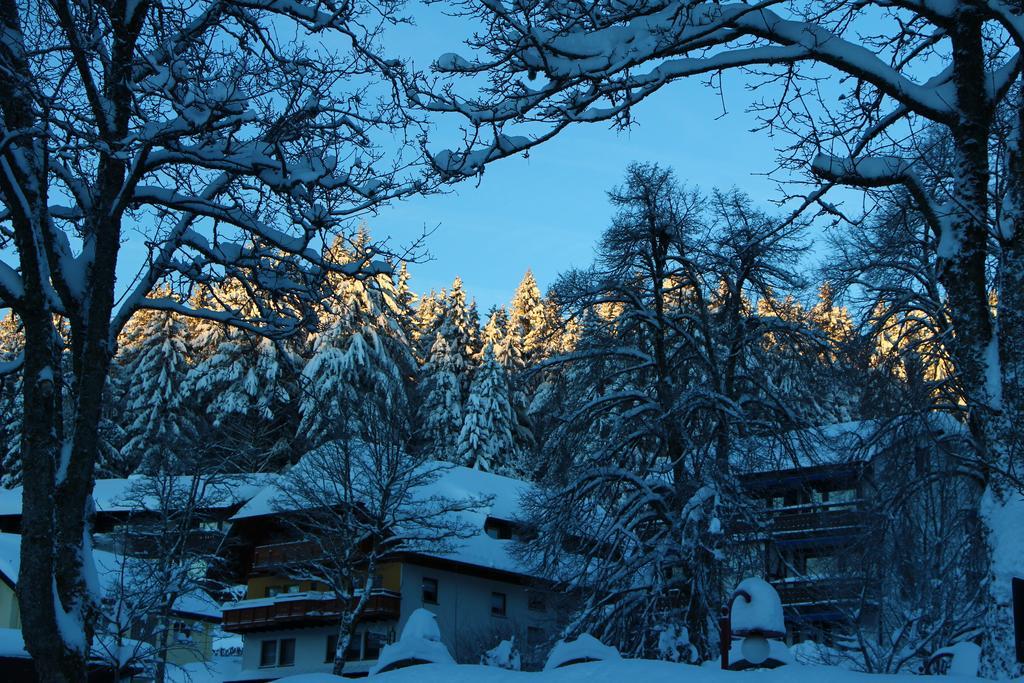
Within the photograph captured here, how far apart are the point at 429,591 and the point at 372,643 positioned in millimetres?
2680

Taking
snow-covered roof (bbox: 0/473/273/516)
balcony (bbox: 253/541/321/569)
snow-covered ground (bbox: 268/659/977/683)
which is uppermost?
snow-covered roof (bbox: 0/473/273/516)

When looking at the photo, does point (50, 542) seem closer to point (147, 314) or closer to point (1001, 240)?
point (1001, 240)

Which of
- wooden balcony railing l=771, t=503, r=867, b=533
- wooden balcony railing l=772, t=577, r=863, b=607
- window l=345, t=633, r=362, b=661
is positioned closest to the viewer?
wooden balcony railing l=771, t=503, r=867, b=533

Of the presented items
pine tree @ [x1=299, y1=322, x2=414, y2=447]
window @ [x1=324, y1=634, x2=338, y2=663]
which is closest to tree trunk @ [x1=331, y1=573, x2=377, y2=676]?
window @ [x1=324, y1=634, x2=338, y2=663]

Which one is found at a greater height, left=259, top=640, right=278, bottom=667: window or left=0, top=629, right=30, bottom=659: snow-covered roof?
left=0, top=629, right=30, bottom=659: snow-covered roof

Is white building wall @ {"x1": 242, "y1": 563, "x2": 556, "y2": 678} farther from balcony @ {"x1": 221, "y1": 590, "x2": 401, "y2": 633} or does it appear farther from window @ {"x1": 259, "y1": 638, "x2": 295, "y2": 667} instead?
balcony @ {"x1": 221, "y1": 590, "x2": 401, "y2": 633}

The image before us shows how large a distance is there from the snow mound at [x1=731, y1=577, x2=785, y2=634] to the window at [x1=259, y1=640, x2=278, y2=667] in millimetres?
35280

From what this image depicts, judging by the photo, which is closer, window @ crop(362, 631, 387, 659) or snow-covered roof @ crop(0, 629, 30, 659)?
snow-covered roof @ crop(0, 629, 30, 659)

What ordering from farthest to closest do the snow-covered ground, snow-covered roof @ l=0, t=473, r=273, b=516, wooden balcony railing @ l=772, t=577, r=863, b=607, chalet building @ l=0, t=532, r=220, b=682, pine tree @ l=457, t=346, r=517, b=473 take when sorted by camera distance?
pine tree @ l=457, t=346, r=517, b=473
snow-covered roof @ l=0, t=473, r=273, b=516
wooden balcony railing @ l=772, t=577, r=863, b=607
chalet building @ l=0, t=532, r=220, b=682
the snow-covered ground

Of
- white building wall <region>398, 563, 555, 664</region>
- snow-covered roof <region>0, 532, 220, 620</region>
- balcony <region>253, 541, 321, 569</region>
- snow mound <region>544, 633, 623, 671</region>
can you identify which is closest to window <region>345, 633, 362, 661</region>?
white building wall <region>398, 563, 555, 664</region>

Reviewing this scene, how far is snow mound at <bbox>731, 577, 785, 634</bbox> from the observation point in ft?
28.5

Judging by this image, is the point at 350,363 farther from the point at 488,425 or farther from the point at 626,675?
the point at 626,675

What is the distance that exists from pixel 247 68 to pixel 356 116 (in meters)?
1.10

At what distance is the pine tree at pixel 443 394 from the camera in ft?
185
